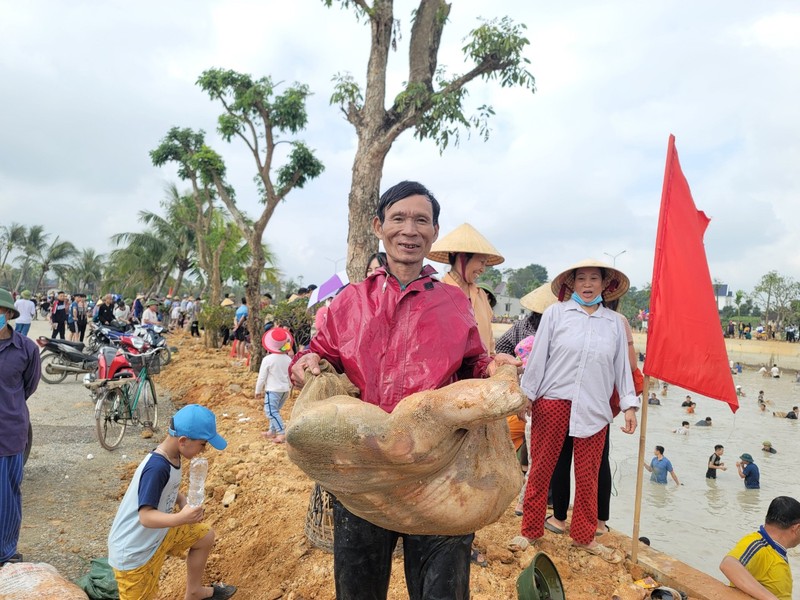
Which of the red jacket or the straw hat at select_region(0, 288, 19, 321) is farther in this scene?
the straw hat at select_region(0, 288, 19, 321)

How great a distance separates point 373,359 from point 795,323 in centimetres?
4789

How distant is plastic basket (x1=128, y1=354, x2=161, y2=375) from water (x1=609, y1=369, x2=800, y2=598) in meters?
5.70

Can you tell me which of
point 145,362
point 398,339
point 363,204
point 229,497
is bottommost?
point 229,497

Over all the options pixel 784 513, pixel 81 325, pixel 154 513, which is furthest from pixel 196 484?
pixel 81 325

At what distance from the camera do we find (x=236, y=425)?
278 inches

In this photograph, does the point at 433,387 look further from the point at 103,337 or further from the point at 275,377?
the point at 103,337

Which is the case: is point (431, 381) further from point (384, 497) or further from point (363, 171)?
point (363, 171)

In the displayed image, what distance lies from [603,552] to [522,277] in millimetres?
84890

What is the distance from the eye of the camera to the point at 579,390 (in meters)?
3.21

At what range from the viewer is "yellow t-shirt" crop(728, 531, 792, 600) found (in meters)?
3.21

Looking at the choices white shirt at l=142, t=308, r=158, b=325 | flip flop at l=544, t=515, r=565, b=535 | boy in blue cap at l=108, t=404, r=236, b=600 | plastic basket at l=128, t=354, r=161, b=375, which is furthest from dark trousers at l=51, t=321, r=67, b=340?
flip flop at l=544, t=515, r=565, b=535

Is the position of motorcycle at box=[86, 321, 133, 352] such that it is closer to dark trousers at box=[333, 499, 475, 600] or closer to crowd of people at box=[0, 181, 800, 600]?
crowd of people at box=[0, 181, 800, 600]

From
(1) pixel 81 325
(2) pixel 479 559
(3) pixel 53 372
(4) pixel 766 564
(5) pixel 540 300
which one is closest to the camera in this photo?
(2) pixel 479 559

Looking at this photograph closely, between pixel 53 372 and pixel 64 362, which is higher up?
pixel 64 362
